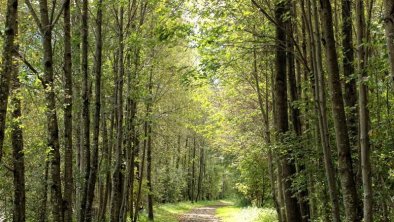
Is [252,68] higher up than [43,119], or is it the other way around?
[252,68]

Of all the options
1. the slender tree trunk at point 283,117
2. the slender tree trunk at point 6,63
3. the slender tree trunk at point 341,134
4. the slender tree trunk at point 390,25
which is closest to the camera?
the slender tree trunk at point 390,25

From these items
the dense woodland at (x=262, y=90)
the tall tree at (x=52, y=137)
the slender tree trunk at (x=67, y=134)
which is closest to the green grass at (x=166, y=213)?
the dense woodland at (x=262, y=90)

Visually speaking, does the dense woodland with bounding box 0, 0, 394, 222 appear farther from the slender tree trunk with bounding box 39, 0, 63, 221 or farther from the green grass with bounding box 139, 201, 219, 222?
the green grass with bounding box 139, 201, 219, 222

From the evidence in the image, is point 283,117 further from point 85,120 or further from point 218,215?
point 218,215

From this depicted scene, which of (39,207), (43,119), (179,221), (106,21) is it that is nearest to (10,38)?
(106,21)

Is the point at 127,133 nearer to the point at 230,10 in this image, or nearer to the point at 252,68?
the point at 252,68

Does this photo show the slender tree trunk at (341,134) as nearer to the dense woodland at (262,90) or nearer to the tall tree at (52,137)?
the dense woodland at (262,90)

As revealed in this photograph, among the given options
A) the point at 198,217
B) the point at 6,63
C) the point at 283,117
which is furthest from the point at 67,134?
the point at 198,217

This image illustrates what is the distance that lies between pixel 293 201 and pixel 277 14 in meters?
3.83

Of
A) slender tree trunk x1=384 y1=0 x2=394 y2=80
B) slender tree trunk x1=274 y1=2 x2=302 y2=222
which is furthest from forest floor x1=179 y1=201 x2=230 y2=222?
slender tree trunk x1=384 y1=0 x2=394 y2=80

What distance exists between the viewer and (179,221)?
925 inches

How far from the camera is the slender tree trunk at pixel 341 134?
4305mm

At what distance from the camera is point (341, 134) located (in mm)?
4449

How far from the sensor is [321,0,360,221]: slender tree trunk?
430 centimetres
